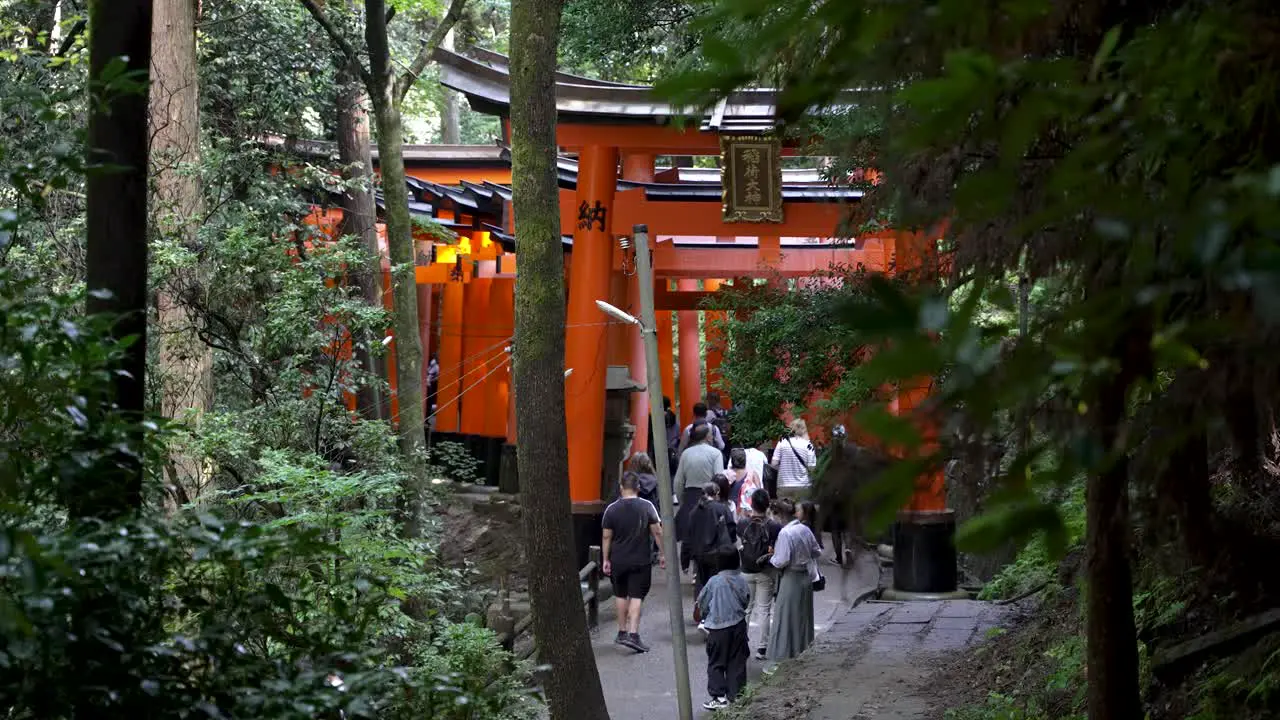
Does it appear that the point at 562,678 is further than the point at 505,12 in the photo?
No

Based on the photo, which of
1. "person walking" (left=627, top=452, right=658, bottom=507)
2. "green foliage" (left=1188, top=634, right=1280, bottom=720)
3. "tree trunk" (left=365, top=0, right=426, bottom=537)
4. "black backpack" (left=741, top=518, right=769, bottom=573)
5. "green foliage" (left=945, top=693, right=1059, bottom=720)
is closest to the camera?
"green foliage" (left=1188, top=634, right=1280, bottom=720)

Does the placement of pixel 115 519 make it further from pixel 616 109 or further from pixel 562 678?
pixel 616 109

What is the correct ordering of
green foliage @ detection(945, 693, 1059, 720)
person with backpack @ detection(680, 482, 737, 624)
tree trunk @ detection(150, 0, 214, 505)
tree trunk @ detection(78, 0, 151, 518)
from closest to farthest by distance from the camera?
tree trunk @ detection(78, 0, 151, 518)
green foliage @ detection(945, 693, 1059, 720)
tree trunk @ detection(150, 0, 214, 505)
person with backpack @ detection(680, 482, 737, 624)

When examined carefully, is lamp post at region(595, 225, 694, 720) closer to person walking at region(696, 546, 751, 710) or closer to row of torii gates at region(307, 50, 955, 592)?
person walking at region(696, 546, 751, 710)

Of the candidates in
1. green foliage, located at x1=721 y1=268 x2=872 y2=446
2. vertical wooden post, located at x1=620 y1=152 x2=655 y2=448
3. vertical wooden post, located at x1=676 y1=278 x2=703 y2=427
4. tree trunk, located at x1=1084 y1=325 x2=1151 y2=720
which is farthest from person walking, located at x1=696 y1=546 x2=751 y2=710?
vertical wooden post, located at x1=676 y1=278 x2=703 y2=427

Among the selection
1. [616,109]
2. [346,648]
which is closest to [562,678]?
[346,648]

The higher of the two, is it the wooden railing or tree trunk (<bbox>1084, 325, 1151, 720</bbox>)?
tree trunk (<bbox>1084, 325, 1151, 720</bbox>)

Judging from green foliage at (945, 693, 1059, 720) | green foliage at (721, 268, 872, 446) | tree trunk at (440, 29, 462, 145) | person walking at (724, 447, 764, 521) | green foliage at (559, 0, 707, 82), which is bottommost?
green foliage at (945, 693, 1059, 720)

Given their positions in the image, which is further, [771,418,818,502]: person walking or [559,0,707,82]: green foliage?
[771,418,818,502]: person walking

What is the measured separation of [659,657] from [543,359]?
12.9ft

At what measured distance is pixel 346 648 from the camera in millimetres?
3953

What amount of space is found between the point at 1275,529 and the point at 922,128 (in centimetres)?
506

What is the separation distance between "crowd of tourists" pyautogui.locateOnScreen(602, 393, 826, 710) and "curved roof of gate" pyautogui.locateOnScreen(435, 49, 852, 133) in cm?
352

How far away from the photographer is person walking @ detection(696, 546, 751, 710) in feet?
34.0
